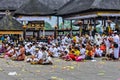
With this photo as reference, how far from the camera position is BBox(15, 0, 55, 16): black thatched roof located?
42781mm

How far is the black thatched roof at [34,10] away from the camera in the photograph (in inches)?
1684

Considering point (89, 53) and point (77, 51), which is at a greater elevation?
point (77, 51)

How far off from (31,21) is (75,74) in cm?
2635

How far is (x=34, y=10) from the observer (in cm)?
4322

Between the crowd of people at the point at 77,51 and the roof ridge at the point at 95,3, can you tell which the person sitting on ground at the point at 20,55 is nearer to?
the crowd of people at the point at 77,51

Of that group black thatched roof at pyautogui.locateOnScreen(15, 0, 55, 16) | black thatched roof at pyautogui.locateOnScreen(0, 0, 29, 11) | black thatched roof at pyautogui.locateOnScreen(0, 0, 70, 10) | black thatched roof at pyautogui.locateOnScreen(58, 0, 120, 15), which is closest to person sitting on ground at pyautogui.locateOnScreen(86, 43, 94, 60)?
black thatched roof at pyautogui.locateOnScreen(58, 0, 120, 15)

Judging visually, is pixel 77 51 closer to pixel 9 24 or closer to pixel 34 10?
pixel 9 24

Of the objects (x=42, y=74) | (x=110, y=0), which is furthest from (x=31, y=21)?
(x=42, y=74)

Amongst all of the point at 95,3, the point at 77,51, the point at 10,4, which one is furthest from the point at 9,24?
the point at 77,51

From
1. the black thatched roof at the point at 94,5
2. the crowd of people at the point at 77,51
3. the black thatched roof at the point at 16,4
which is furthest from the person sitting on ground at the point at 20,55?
the black thatched roof at the point at 16,4

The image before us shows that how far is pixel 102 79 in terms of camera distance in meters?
15.6

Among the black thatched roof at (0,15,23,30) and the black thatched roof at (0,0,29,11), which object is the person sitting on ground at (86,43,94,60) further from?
the black thatched roof at (0,0,29,11)

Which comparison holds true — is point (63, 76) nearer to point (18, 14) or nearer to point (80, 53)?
point (80, 53)

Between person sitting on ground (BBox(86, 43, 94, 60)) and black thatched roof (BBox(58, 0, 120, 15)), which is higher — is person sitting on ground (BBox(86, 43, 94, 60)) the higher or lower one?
the lower one
